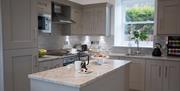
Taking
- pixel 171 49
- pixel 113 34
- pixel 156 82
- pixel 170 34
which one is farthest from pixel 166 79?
pixel 113 34

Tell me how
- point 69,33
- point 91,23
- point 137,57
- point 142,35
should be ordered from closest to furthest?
point 137,57
point 142,35
point 69,33
point 91,23

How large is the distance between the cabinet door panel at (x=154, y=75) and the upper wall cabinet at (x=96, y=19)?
5.02 ft

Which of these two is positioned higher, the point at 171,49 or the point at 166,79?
the point at 171,49

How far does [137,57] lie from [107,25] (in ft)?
4.31

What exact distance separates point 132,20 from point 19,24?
313cm

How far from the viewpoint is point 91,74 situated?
1.82 metres

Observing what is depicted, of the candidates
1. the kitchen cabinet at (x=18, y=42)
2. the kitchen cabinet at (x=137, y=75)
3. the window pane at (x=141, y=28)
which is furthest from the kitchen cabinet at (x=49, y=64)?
the window pane at (x=141, y=28)

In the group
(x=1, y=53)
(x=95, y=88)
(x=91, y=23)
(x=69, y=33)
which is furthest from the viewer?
(x=91, y=23)

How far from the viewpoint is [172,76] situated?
3424 millimetres

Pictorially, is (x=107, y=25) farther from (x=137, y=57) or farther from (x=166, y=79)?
(x=166, y=79)

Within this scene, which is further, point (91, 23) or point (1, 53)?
point (91, 23)

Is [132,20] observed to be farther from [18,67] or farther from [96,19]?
[18,67]

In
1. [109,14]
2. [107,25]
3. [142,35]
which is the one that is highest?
[109,14]

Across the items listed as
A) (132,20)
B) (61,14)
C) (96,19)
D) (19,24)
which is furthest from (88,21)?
(19,24)
